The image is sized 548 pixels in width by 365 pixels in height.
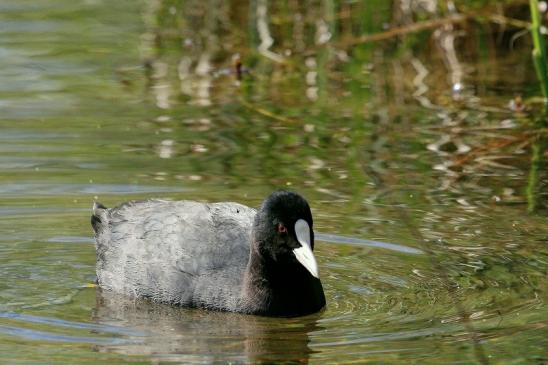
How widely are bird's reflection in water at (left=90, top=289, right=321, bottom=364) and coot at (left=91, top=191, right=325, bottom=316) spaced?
7cm

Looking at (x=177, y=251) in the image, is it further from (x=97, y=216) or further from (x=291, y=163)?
(x=291, y=163)

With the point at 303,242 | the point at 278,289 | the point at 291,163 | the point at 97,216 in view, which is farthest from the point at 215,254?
the point at 291,163

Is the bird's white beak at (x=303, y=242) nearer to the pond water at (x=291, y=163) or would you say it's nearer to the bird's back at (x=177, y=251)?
the pond water at (x=291, y=163)

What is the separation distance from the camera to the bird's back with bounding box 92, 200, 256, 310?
6117mm

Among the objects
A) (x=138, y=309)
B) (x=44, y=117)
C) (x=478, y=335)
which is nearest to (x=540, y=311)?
(x=478, y=335)

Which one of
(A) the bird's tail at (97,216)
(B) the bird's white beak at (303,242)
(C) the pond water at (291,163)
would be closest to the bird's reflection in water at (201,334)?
(C) the pond water at (291,163)

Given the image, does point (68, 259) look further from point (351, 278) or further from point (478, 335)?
point (478, 335)

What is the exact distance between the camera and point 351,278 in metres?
6.41

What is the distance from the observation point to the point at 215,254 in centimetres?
620

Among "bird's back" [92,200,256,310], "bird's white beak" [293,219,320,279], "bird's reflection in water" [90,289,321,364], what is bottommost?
"bird's reflection in water" [90,289,321,364]

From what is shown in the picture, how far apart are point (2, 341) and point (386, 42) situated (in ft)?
22.5

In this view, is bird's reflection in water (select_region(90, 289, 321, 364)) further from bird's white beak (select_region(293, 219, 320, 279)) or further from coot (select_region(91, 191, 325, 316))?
bird's white beak (select_region(293, 219, 320, 279))

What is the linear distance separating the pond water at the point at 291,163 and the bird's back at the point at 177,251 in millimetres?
111

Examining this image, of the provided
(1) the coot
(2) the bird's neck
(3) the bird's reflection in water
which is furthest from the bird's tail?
(2) the bird's neck
